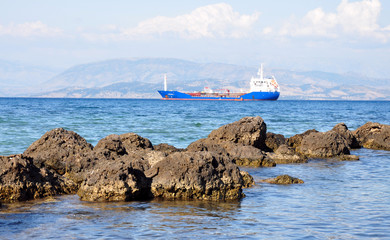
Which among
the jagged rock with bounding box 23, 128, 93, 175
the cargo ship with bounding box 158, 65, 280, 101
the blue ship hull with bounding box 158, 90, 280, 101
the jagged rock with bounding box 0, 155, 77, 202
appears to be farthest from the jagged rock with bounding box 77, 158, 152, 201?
the blue ship hull with bounding box 158, 90, 280, 101

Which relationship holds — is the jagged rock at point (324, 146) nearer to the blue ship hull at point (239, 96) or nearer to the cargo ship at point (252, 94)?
the cargo ship at point (252, 94)

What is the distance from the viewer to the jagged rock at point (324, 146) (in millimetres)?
17736

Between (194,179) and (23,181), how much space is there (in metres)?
3.43

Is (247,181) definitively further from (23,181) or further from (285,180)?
(23,181)

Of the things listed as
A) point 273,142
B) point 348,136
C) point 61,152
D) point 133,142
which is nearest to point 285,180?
point 133,142

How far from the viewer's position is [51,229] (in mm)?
7648

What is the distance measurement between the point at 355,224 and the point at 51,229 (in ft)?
16.4

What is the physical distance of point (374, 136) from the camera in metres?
22.3

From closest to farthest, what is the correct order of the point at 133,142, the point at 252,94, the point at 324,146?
1. the point at 133,142
2. the point at 324,146
3. the point at 252,94

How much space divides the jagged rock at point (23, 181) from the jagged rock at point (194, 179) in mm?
2172

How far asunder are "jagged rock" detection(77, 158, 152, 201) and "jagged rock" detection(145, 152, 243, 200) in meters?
0.50

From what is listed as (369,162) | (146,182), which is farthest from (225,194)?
(369,162)

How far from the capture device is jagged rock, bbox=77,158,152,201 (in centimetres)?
959

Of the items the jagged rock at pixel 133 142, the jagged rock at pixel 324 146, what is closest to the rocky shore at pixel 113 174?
the jagged rock at pixel 133 142
